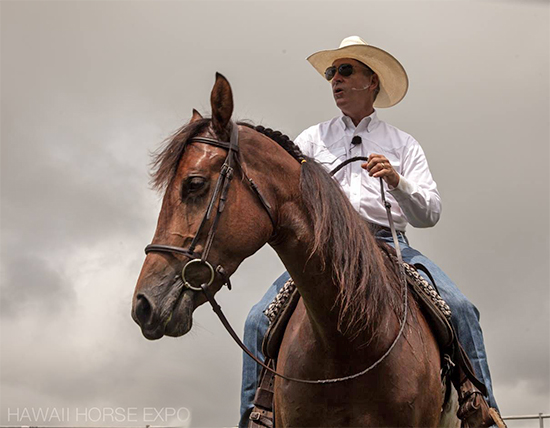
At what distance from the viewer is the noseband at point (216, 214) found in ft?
14.7

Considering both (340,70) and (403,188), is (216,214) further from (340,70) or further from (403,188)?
(340,70)

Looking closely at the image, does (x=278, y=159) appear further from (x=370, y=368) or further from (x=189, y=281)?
(x=370, y=368)

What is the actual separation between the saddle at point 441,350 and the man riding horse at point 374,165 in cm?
24

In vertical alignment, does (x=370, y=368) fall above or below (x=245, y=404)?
below

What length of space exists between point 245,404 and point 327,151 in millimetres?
2830

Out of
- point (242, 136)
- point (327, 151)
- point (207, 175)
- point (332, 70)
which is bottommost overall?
point (207, 175)

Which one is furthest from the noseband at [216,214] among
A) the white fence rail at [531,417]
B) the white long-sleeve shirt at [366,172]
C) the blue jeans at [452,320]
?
the white fence rail at [531,417]

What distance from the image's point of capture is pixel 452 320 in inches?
245

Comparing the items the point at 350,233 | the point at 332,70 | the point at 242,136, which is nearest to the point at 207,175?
the point at 242,136

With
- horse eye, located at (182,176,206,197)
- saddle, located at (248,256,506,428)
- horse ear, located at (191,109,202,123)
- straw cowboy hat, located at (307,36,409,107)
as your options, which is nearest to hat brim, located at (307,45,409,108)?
straw cowboy hat, located at (307,36,409,107)

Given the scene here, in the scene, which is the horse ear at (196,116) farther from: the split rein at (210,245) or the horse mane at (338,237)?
the split rein at (210,245)

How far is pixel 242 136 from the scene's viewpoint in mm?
5023

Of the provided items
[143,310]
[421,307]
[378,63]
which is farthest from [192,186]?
[378,63]

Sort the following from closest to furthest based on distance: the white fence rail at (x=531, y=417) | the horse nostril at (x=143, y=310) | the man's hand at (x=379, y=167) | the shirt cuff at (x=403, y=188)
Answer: the horse nostril at (x=143, y=310), the man's hand at (x=379, y=167), the shirt cuff at (x=403, y=188), the white fence rail at (x=531, y=417)
